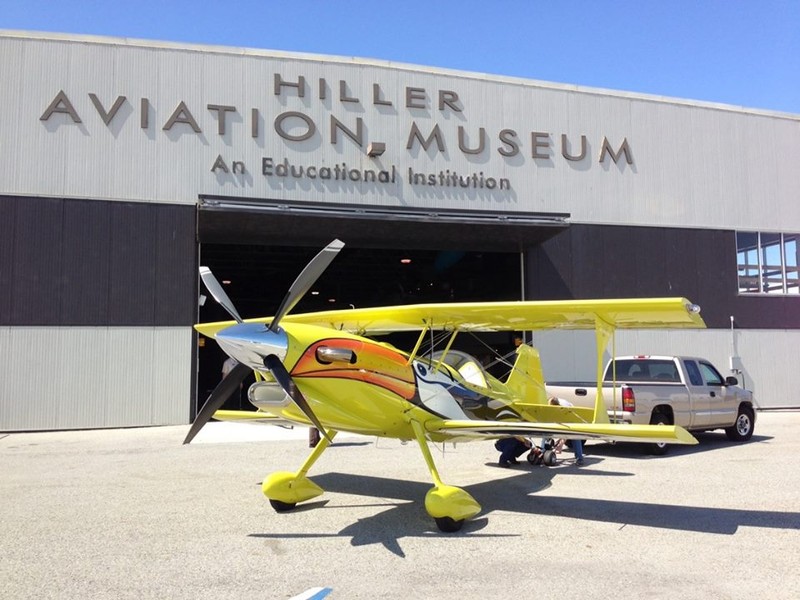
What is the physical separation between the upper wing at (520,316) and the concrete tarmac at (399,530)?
6.96 ft

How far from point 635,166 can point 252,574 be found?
18.1 m

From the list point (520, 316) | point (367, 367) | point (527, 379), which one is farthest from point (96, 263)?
point (520, 316)

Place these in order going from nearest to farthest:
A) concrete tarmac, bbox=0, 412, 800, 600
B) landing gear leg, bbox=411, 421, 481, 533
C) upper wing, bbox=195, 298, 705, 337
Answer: concrete tarmac, bbox=0, 412, 800, 600 < landing gear leg, bbox=411, 421, 481, 533 < upper wing, bbox=195, 298, 705, 337

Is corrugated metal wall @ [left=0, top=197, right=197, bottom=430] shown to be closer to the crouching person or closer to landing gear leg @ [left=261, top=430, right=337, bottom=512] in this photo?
the crouching person

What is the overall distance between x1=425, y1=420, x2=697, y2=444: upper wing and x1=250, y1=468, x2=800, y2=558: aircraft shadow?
893 mm

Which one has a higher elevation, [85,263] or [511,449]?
[85,263]

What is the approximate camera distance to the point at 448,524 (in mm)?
6043

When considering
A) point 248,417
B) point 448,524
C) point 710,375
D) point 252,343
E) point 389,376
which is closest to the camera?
point 252,343

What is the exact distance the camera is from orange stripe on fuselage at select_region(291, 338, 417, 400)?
19.9 feet

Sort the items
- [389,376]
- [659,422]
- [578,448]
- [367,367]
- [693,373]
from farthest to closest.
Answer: [693,373]
[659,422]
[578,448]
[389,376]
[367,367]

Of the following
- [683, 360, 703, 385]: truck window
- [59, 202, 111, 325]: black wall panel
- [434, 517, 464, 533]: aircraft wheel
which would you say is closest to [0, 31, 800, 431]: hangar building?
[59, 202, 111, 325]: black wall panel

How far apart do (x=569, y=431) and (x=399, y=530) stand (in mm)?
1987

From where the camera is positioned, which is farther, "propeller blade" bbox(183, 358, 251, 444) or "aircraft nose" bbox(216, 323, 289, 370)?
"propeller blade" bbox(183, 358, 251, 444)

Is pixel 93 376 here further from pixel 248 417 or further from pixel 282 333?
pixel 282 333
